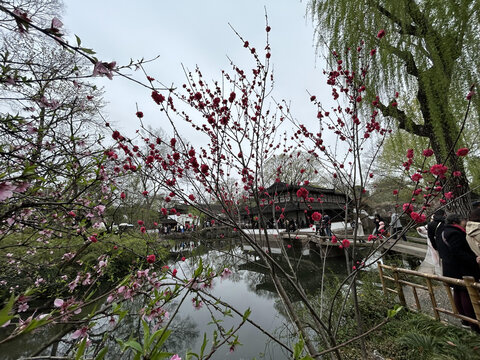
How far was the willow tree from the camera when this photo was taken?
2961 mm

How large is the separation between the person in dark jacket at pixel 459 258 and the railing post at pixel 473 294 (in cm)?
22

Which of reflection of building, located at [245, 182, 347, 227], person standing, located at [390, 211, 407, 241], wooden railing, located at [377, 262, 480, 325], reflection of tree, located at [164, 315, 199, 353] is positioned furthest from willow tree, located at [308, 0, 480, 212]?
reflection of tree, located at [164, 315, 199, 353]

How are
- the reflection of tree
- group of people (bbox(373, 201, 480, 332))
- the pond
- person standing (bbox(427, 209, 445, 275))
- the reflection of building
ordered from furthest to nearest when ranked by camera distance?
the reflection of tree → the pond → person standing (bbox(427, 209, 445, 275)) → group of people (bbox(373, 201, 480, 332)) → the reflection of building

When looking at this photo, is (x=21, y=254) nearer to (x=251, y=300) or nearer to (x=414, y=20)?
(x=251, y=300)

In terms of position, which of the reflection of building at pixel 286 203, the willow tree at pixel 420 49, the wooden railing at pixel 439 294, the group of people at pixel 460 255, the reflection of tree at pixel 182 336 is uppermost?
the willow tree at pixel 420 49

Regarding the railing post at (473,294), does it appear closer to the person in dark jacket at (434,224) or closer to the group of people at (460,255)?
the group of people at (460,255)

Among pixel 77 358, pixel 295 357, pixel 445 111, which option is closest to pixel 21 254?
pixel 77 358

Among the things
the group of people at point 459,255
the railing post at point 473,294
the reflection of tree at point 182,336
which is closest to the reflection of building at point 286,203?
the group of people at point 459,255

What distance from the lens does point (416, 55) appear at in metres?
3.28

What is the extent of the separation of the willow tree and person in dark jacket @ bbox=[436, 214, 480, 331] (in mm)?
856

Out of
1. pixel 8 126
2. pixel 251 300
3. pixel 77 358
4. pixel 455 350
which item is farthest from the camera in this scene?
pixel 251 300

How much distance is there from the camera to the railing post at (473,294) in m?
2.57

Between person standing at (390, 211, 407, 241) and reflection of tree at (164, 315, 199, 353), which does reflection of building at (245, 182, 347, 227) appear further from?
reflection of tree at (164, 315, 199, 353)

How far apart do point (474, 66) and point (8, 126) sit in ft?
18.6
